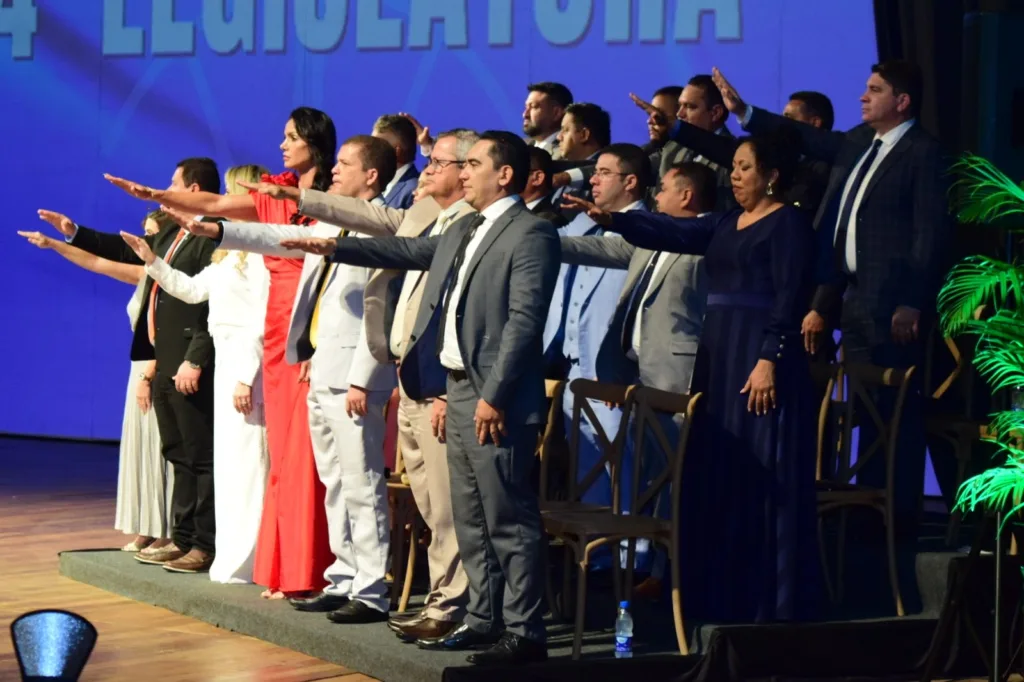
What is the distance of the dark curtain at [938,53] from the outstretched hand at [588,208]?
2.49m

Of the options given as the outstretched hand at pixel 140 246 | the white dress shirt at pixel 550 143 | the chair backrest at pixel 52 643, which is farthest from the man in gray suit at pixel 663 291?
the chair backrest at pixel 52 643

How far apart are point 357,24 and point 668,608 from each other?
16.3 feet

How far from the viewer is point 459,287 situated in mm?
4648

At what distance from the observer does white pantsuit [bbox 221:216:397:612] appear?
518cm

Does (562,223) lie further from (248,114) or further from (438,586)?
(248,114)

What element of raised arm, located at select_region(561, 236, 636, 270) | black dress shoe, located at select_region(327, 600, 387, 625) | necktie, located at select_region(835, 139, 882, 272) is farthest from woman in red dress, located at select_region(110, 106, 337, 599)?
necktie, located at select_region(835, 139, 882, 272)

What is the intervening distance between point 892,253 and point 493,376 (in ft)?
5.87

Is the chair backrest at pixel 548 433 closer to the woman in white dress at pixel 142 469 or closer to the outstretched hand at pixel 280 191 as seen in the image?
the outstretched hand at pixel 280 191

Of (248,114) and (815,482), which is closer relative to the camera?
(815,482)

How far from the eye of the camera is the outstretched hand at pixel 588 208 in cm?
471

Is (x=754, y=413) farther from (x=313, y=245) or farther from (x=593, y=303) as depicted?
(x=313, y=245)

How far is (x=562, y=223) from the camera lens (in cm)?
576

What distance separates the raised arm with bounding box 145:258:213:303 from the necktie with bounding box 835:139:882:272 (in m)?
2.18

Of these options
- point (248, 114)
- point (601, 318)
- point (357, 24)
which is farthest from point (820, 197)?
point (248, 114)
